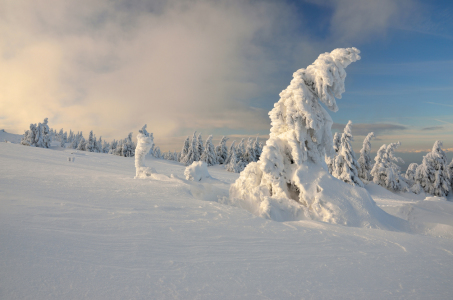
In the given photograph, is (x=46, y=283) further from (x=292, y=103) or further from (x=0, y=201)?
(x=292, y=103)

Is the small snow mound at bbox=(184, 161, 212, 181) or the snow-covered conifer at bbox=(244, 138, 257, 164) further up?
the snow-covered conifer at bbox=(244, 138, 257, 164)

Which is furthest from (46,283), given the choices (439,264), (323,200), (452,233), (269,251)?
(452,233)

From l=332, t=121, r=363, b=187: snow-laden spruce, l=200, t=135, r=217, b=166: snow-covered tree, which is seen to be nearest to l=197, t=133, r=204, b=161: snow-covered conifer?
l=200, t=135, r=217, b=166: snow-covered tree

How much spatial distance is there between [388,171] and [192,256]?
3476 cm

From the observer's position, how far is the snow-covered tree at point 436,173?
2934 cm

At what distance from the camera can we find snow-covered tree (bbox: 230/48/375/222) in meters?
8.93

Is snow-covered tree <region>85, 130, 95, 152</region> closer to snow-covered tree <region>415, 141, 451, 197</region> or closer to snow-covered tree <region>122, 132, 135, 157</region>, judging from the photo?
snow-covered tree <region>122, 132, 135, 157</region>

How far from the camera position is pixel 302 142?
9.41 meters

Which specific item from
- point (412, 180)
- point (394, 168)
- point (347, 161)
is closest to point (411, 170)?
point (412, 180)

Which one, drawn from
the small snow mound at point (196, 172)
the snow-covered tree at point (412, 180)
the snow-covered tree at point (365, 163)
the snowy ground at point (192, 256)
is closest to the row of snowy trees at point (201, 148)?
the snow-covered tree at point (365, 163)

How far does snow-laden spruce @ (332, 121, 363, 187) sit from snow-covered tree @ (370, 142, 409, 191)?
5.43m

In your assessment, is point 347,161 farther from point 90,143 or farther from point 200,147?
point 90,143

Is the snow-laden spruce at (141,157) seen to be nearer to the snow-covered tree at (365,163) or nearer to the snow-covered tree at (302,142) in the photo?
the snow-covered tree at (302,142)

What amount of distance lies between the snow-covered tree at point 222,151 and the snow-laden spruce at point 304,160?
165 feet
